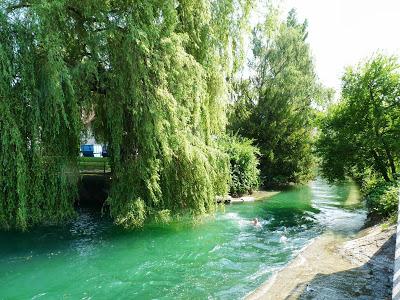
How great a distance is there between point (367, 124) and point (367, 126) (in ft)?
0.35

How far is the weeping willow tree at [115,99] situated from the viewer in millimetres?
11500

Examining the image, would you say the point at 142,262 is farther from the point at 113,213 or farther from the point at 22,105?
the point at 22,105

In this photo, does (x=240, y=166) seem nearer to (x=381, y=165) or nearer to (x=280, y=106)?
(x=280, y=106)

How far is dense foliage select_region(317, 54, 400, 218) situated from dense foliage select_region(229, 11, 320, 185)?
27.1 feet

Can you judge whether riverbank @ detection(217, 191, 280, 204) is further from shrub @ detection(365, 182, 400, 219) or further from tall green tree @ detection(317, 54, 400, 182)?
shrub @ detection(365, 182, 400, 219)

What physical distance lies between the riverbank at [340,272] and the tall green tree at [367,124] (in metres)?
7.49

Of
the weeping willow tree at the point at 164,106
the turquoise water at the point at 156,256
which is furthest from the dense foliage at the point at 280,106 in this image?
the weeping willow tree at the point at 164,106

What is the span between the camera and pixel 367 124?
66.7ft

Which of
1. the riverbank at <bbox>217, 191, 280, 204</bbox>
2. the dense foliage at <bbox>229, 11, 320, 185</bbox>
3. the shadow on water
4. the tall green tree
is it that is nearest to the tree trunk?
the tall green tree

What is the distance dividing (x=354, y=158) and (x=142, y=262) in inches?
544

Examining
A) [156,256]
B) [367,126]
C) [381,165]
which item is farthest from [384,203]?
[156,256]

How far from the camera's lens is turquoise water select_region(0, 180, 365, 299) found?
9.95 m

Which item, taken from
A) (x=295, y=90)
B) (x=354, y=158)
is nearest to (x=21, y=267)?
(x=354, y=158)

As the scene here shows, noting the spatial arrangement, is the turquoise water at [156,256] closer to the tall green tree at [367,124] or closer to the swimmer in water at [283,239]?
the swimmer in water at [283,239]
